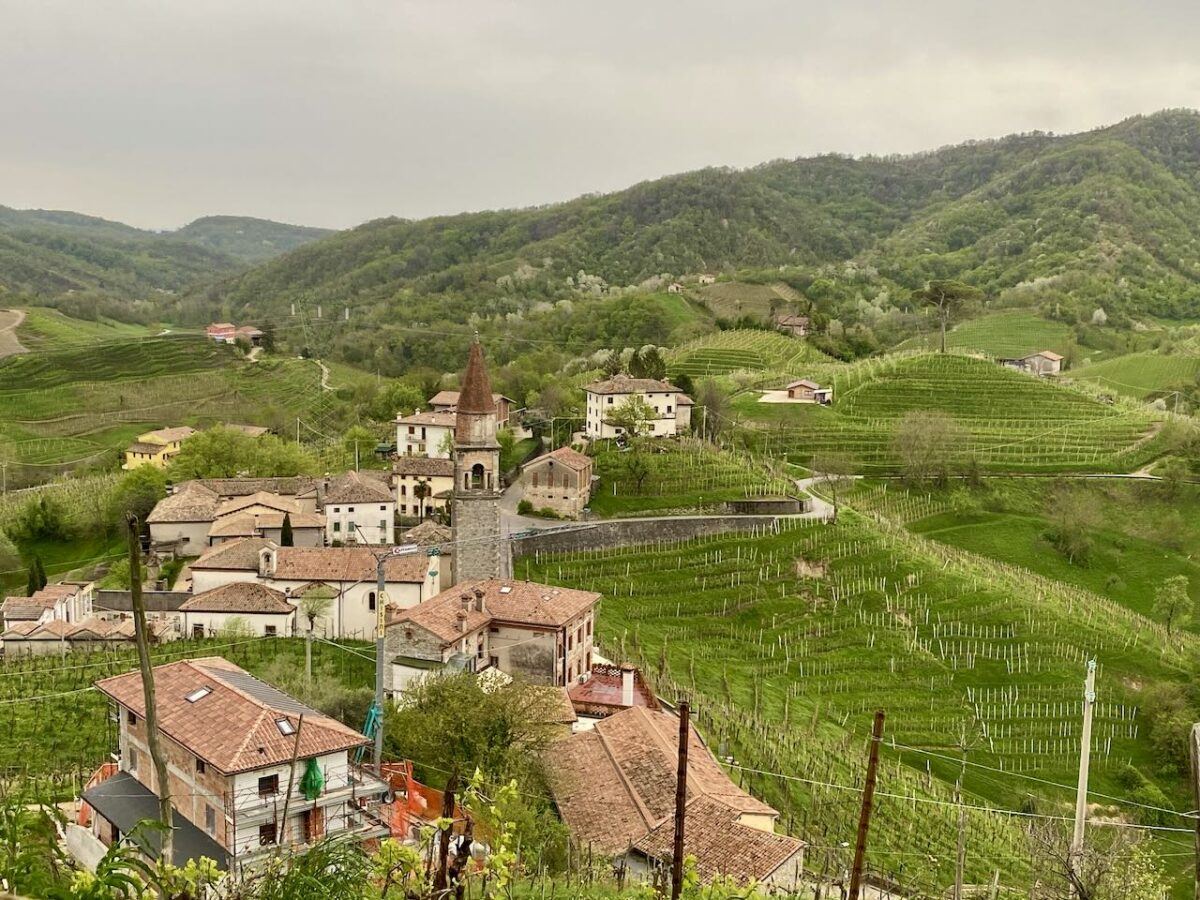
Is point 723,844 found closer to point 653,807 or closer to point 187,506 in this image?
point 653,807

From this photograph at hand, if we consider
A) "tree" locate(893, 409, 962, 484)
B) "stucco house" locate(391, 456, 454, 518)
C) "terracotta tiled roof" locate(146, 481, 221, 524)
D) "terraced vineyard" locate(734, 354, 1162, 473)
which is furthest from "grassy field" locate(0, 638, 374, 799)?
"terraced vineyard" locate(734, 354, 1162, 473)

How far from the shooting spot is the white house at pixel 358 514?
162ft

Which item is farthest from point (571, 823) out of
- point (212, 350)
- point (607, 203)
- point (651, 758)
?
point (607, 203)

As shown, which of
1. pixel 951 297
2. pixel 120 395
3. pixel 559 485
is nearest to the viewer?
pixel 559 485

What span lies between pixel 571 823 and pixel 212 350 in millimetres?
100417

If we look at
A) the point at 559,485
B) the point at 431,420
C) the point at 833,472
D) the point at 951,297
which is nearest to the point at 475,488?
the point at 559,485

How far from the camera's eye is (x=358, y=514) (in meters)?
49.7

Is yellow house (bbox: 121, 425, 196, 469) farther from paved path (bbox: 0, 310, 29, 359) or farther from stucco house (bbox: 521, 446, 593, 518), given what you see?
paved path (bbox: 0, 310, 29, 359)

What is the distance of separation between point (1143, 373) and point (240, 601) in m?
84.2

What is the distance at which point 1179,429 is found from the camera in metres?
66.6

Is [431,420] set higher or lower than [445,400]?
lower

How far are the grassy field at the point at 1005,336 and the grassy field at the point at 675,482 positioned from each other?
4663 centimetres

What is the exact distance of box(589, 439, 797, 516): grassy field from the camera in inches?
2133


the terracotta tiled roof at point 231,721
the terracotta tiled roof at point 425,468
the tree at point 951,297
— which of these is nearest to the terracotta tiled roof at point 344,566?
the terracotta tiled roof at point 231,721
